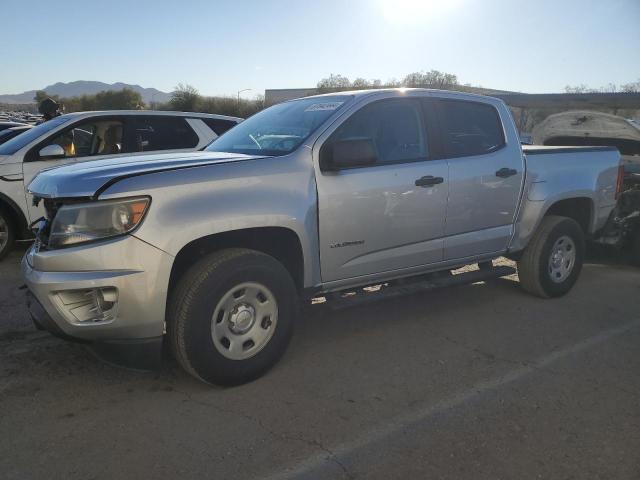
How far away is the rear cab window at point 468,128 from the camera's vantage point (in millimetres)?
4582

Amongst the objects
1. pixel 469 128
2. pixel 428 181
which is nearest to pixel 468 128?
pixel 469 128

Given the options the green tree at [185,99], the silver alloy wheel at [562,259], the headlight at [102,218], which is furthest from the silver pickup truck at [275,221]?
the green tree at [185,99]

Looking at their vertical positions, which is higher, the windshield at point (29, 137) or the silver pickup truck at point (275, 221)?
the windshield at point (29, 137)

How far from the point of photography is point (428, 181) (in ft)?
14.0

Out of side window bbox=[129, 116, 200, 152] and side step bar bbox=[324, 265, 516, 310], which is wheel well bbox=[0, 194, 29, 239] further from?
side step bar bbox=[324, 265, 516, 310]

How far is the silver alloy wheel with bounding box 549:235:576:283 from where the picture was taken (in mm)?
5535

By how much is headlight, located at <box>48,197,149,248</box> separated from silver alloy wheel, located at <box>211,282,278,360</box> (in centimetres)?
72

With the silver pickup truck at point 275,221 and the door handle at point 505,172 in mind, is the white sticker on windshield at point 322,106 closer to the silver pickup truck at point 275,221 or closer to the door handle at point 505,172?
the silver pickup truck at point 275,221

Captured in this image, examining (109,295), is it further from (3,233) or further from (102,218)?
(3,233)

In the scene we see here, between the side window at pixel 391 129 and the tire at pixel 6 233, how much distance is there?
4.60 m

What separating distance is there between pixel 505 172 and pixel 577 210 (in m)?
1.55

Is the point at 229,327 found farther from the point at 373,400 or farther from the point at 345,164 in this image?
the point at 345,164

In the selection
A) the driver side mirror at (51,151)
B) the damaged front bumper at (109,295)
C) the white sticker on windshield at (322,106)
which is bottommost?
the damaged front bumper at (109,295)

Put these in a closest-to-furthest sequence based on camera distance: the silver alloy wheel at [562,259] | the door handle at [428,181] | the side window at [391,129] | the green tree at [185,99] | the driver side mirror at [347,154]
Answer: the driver side mirror at [347,154] < the side window at [391,129] < the door handle at [428,181] < the silver alloy wheel at [562,259] < the green tree at [185,99]
